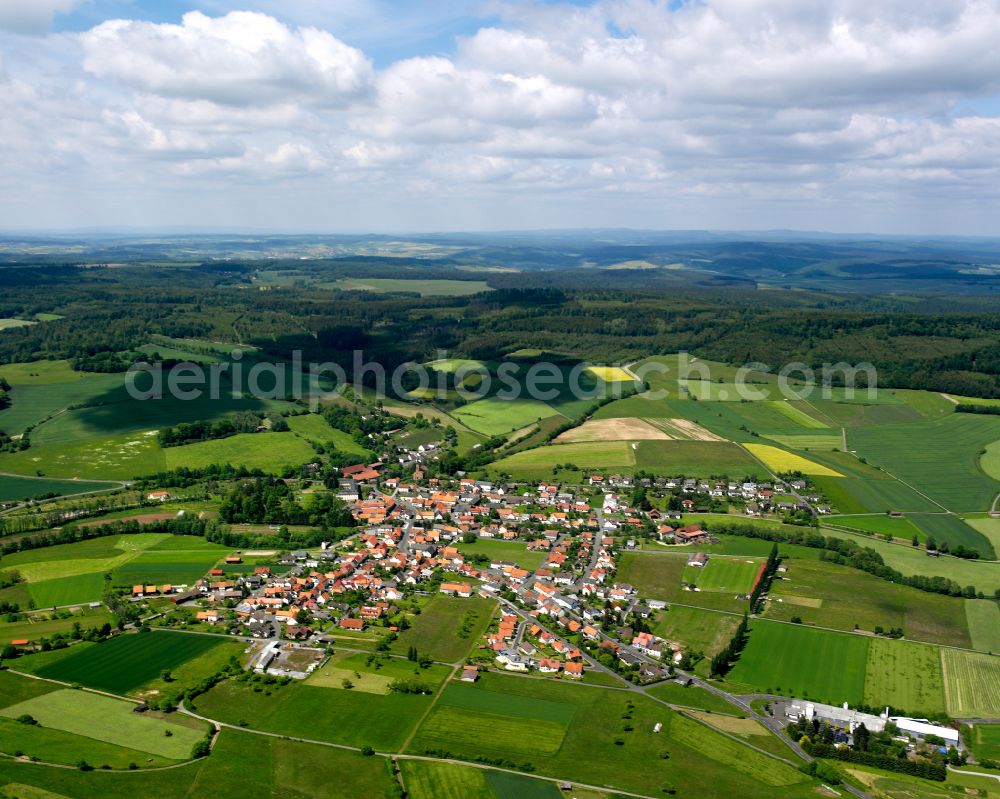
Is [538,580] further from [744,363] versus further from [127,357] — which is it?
[127,357]

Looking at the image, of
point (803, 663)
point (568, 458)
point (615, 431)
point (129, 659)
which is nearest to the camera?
point (129, 659)

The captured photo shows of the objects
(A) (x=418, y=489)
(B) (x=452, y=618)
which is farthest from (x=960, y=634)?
(A) (x=418, y=489)

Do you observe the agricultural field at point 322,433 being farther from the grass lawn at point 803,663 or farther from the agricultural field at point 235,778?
the agricultural field at point 235,778

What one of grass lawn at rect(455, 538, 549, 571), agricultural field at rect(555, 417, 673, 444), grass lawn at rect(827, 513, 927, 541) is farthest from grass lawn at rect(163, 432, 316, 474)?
grass lawn at rect(827, 513, 927, 541)

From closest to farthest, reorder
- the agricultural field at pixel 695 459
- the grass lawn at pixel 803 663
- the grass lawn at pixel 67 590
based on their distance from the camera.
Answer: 1. the grass lawn at pixel 803 663
2. the grass lawn at pixel 67 590
3. the agricultural field at pixel 695 459

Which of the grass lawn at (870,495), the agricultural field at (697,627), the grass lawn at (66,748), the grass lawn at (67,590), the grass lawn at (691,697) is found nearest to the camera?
the grass lawn at (66,748)

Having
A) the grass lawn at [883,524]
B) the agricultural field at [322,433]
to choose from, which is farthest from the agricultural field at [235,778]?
the agricultural field at [322,433]

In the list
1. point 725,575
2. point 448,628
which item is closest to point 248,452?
point 448,628

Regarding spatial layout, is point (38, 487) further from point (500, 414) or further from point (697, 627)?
point (697, 627)
